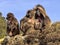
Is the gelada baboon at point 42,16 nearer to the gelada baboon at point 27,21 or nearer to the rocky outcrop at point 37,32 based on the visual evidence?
the rocky outcrop at point 37,32

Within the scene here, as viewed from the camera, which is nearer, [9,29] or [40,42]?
[40,42]

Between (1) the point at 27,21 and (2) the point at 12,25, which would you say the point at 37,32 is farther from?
(2) the point at 12,25

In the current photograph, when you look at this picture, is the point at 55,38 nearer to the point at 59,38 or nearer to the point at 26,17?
the point at 59,38

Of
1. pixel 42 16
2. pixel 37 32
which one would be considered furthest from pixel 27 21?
pixel 37 32

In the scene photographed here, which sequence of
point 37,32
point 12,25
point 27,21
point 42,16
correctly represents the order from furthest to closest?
point 12,25, point 27,21, point 42,16, point 37,32

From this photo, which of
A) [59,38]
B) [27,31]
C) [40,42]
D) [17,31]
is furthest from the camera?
[17,31]

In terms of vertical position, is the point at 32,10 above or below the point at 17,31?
above

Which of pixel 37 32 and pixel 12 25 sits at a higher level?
pixel 12 25

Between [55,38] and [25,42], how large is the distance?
4446 millimetres

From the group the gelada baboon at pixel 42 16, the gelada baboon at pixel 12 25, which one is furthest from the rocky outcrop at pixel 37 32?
the gelada baboon at pixel 12 25

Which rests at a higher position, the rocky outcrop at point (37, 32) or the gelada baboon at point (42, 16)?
the gelada baboon at point (42, 16)

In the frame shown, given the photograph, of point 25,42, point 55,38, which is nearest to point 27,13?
point 25,42

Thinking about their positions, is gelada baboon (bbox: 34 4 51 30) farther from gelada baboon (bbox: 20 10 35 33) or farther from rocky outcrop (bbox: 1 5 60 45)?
gelada baboon (bbox: 20 10 35 33)

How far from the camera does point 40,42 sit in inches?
1148
